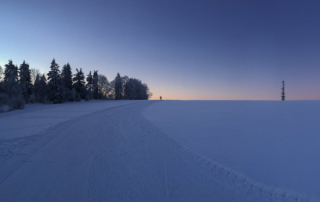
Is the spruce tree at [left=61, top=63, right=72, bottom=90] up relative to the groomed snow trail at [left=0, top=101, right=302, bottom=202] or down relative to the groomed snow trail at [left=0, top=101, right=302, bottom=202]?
up

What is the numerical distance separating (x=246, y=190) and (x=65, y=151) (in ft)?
13.6

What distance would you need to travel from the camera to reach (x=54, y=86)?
27.2 m

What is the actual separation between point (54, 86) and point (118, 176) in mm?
29891

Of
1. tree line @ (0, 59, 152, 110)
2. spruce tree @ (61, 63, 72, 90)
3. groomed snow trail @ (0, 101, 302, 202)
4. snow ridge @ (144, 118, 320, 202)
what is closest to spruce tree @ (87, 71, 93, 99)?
tree line @ (0, 59, 152, 110)

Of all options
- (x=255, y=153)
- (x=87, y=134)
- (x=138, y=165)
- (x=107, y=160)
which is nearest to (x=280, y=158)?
(x=255, y=153)

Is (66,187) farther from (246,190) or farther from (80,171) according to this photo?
(246,190)

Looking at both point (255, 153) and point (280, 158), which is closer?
point (280, 158)

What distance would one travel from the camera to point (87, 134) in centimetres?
588

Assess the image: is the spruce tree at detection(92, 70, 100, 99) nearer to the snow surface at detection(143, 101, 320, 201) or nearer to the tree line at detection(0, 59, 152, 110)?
the tree line at detection(0, 59, 152, 110)

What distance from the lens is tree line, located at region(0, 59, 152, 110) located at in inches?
824

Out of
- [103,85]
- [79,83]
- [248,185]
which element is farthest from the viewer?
[103,85]

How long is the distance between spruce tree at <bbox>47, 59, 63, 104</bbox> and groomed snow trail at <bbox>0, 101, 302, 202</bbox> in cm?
2652

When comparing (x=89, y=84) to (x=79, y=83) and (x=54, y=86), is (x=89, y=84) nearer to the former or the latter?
(x=79, y=83)

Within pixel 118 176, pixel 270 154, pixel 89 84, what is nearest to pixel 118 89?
pixel 89 84
